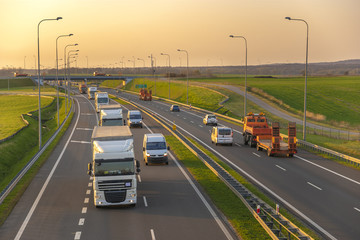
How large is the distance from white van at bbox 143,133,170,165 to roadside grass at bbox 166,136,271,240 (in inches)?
77.8

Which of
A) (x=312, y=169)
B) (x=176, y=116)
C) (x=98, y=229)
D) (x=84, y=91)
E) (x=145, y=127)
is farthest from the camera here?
(x=84, y=91)

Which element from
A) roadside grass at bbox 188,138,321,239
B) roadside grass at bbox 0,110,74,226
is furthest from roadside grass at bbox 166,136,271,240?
roadside grass at bbox 0,110,74,226

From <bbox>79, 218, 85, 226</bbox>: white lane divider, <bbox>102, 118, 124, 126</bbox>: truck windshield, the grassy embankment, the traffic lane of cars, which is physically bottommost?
the grassy embankment

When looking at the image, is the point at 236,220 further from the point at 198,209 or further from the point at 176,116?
the point at 176,116

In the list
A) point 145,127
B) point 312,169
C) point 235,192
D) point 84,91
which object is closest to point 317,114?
point 145,127

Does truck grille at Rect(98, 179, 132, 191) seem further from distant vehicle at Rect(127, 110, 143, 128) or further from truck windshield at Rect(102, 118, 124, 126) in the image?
distant vehicle at Rect(127, 110, 143, 128)

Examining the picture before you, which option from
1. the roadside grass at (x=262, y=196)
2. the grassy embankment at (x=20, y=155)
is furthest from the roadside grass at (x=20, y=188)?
the roadside grass at (x=262, y=196)

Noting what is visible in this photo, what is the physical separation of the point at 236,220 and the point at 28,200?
1194 centimetres

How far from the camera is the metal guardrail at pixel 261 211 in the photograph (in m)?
18.3

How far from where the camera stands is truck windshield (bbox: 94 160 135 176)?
891 inches

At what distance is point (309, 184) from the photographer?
2908 centimetres

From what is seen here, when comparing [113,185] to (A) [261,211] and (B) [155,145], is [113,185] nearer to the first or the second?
(A) [261,211]

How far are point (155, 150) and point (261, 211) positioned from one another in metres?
14.9

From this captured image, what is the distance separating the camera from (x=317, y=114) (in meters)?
88.6
